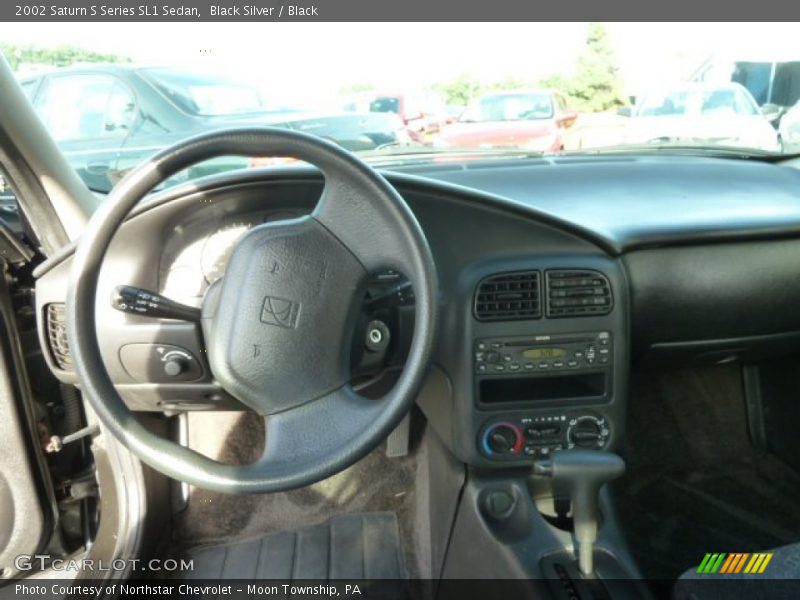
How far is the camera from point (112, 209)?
1304 millimetres

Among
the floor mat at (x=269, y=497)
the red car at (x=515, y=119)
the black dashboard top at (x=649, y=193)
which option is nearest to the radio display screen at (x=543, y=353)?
the black dashboard top at (x=649, y=193)

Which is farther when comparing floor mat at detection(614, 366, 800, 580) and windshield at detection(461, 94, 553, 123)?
windshield at detection(461, 94, 553, 123)

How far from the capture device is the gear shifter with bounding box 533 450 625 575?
1.71m

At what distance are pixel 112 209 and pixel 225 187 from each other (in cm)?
36

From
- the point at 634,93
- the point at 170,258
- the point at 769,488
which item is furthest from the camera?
the point at 634,93

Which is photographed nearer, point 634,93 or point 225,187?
point 225,187

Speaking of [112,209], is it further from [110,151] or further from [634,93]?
[634,93]

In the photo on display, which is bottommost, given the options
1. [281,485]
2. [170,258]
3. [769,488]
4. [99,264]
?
[769,488]

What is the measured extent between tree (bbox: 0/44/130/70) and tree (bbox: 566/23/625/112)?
2598 mm

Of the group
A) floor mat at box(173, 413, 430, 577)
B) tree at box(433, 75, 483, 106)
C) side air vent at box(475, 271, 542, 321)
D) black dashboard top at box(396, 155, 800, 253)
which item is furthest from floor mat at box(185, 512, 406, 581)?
tree at box(433, 75, 483, 106)

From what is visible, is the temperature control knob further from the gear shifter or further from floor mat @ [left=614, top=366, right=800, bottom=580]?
floor mat @ [left=614, top=366, right=800, bottom=580]

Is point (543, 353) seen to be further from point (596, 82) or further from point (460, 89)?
point (596, 82)

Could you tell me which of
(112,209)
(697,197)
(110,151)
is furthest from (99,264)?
(697,197)

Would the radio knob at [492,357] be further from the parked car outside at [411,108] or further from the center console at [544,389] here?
the parked car outside at [411,108]
